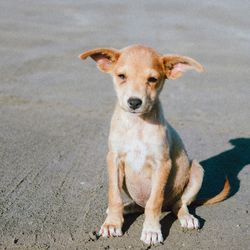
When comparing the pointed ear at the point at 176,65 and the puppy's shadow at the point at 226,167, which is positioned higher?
the pointed ear at the point at 176,65

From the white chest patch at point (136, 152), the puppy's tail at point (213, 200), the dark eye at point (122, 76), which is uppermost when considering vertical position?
the dark eye at point (122, 76)

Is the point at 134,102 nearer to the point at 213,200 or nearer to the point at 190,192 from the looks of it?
the point at 190,192

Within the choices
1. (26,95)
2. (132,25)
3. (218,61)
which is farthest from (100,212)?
(132,25)

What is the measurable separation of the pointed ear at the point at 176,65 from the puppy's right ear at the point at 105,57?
433 mm

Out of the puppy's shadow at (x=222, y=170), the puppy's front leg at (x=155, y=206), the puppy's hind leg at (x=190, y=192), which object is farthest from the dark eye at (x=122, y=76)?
the puppy's shadow at (x=222, y=170)

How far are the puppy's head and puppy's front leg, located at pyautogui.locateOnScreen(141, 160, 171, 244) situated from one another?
20.7 inches

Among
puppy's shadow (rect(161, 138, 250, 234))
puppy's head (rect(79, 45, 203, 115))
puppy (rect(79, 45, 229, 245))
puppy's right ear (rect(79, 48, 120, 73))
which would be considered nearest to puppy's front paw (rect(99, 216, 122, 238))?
puppy (rect(79, 45, 229, 245))

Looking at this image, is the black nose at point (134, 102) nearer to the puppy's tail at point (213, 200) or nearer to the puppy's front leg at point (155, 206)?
the puppy's front leg at point (155, 206)

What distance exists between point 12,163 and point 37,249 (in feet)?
6.31

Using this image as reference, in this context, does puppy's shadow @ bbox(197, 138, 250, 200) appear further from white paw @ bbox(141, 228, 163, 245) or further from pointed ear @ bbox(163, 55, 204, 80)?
pointed ear @ bbox(163, 55, 204, 80)

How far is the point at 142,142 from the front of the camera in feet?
15.2

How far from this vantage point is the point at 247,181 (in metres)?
5.92

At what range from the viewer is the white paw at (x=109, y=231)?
14.8ft

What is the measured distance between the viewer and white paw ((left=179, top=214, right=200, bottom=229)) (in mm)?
4727
